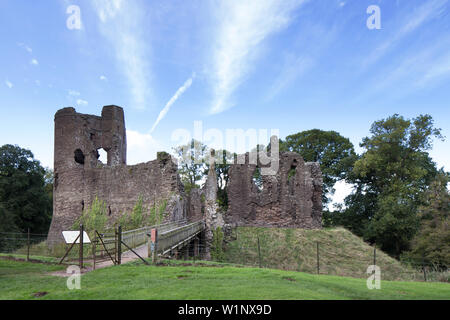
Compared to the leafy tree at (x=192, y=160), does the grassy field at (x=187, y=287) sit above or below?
below

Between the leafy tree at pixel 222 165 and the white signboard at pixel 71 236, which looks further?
the leafy tree at pixel 222 165

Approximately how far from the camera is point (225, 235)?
24406 mm

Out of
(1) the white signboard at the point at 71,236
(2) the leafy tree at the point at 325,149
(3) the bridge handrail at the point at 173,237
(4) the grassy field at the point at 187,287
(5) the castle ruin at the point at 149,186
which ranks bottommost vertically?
(4) the grassy field at the point at 187,287

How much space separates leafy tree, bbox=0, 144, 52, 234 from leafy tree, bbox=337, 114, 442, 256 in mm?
30739

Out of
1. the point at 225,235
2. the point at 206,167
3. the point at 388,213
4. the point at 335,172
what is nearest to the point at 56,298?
the point at 225,235

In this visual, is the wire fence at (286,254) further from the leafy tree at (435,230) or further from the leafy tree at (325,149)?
the leafy tree at (325,149)

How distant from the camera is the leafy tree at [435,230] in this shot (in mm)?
23359

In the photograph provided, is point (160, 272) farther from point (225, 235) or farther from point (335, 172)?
point (335, 172)

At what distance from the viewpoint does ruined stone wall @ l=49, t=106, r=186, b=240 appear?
2344 centimetres

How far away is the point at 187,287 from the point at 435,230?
23.0 metres

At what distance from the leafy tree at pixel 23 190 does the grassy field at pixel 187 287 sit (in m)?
25.4

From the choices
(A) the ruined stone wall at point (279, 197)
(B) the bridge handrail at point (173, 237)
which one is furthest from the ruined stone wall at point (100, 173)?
(A) the ruined stone wall at point (279, 197)

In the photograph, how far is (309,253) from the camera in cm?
2236
